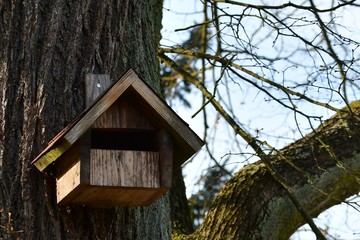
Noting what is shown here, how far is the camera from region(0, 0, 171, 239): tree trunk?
2934mm

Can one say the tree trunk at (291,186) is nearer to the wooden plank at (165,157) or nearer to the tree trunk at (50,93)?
the tree trunk at (50,93)

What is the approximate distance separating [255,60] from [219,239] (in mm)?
1062

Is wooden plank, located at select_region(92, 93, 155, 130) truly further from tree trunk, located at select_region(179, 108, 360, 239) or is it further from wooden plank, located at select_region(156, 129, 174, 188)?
tree trunk, located at select_region(179, 108, 360, 239)

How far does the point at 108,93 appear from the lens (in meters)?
2.85

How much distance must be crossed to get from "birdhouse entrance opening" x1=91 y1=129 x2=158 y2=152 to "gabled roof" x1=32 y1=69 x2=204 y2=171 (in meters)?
0.13

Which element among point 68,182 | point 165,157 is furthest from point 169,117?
point 68,182

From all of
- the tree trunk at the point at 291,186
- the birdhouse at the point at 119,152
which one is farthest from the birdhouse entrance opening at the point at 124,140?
the tree trunk at the point at 291,186

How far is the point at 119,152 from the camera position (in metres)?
2.87

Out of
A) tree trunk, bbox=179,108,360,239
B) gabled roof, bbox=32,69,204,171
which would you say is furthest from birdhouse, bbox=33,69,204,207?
tree trunk, bbox=179,108,360,239

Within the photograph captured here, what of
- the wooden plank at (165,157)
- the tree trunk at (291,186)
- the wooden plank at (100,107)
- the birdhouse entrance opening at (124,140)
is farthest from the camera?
the tree trunk at (291,186)

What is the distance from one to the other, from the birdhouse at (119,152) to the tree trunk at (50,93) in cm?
8

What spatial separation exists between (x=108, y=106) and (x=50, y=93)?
0.32 m

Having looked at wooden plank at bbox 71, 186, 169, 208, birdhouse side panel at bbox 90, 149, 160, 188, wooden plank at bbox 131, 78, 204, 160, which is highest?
wooden plank at bbox 131, 78, 204, 160

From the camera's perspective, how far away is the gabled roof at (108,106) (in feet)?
9.20
